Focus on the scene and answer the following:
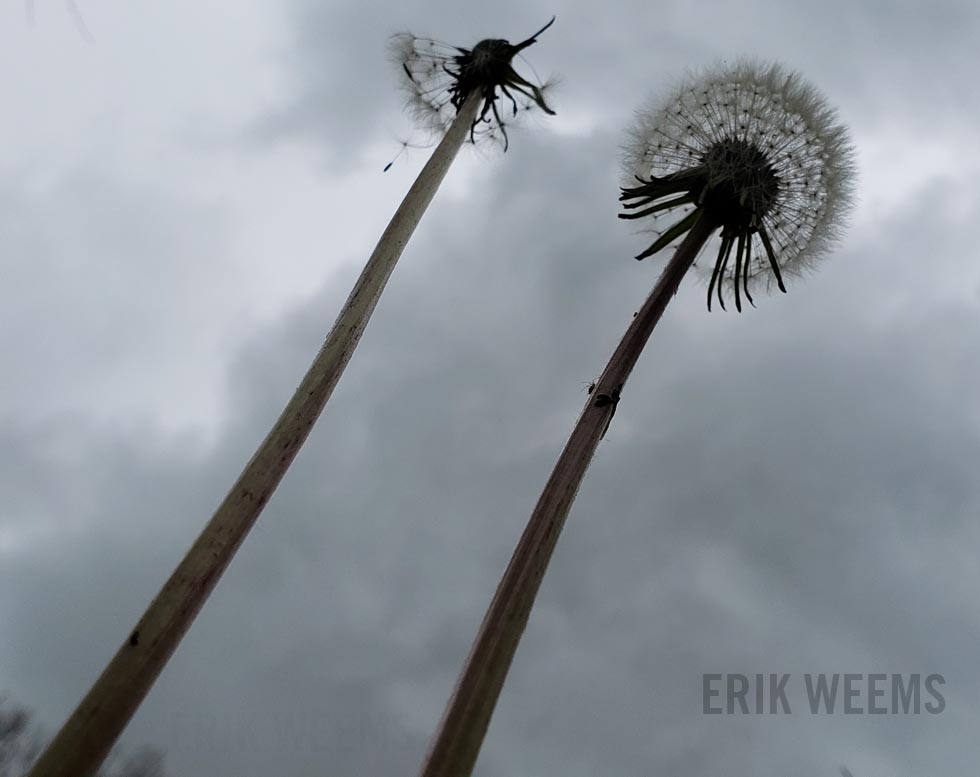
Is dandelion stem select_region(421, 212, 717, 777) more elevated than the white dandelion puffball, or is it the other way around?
the white dandelion puffball

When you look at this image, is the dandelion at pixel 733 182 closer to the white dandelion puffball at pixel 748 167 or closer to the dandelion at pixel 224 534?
the white dandelion puffball at pixel 748 167

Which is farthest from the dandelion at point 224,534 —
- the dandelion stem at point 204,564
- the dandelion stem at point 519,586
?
the dandelion stem at point 519,586

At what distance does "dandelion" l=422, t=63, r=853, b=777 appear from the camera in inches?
122

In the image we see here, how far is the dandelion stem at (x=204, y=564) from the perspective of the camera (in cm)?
187

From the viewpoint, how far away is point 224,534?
2332 millimetres

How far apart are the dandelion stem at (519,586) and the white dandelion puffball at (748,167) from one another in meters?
0.90

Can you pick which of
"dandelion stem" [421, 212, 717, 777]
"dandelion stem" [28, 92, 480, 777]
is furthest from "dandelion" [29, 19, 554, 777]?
"dandelion stem" [421, 212, 717, 777]

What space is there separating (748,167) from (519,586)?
2.58 meters

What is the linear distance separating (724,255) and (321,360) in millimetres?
2177

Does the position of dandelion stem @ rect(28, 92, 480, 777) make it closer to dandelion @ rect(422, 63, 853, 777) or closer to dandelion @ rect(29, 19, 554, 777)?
dandelion @ rect(29, 19, 554, 777)

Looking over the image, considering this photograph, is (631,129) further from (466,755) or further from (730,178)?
(466,755)

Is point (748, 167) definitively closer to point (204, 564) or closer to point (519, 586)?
point (519, 586)

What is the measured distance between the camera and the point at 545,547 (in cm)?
230

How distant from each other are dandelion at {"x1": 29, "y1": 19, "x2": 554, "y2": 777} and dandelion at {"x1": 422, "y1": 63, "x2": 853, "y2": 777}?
1.00 m
